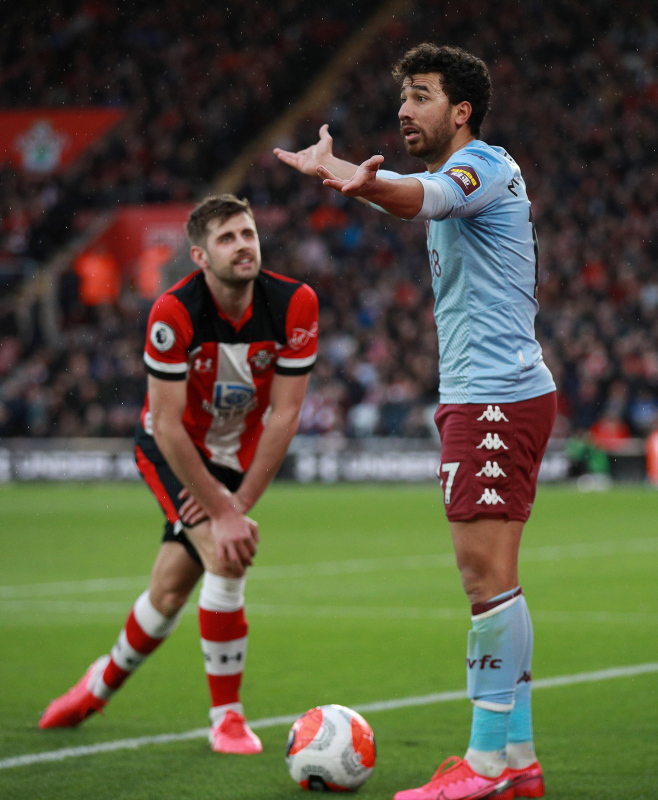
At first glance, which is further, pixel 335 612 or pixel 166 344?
pixel 335 612

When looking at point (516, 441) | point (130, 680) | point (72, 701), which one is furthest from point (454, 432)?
point (130, 680)

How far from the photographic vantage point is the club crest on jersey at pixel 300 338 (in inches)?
188

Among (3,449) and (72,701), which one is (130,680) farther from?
(3,449)

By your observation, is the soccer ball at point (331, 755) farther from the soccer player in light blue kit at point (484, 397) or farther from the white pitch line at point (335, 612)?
the white pitch line at point (335, 612)

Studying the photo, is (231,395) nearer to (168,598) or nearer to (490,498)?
(168,598)

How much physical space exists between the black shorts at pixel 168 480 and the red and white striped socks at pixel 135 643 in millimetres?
279

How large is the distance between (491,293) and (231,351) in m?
1.33

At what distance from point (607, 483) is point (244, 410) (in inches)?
655

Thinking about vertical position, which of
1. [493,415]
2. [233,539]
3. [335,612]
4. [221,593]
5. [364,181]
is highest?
[364,181]

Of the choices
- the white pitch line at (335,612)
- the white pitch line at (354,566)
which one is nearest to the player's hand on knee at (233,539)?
the white pitch line at (335,612)

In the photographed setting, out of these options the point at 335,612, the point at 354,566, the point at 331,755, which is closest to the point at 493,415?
the point at 331,755

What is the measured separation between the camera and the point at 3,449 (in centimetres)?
2328

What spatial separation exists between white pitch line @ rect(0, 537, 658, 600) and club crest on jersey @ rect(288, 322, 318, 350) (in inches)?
194

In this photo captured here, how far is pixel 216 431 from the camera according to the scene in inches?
195
